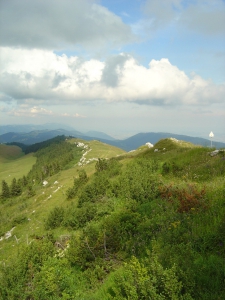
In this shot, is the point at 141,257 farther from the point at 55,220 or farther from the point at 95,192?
the point at 55,220

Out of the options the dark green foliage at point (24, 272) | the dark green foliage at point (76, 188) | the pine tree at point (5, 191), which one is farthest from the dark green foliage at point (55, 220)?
the pine tree at point (5, 191)

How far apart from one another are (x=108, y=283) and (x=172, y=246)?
8.99 feet

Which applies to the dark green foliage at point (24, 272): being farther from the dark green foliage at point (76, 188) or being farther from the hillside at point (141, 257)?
the dark green foliage at point (76, 188)

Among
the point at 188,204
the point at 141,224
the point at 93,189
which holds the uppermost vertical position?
the point at 188,204

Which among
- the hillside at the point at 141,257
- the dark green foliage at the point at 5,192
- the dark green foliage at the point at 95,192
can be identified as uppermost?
the hillside at the point at 141,257

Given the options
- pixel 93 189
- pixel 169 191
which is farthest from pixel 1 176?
pixel 169 191

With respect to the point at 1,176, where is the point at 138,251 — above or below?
above

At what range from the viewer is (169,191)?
14.4 meters

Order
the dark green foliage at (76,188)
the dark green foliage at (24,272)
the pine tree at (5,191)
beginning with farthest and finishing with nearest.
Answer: the pine tree at (5,191)
the dark green foliage at (76,188)
the dark green foliage at (24,272)

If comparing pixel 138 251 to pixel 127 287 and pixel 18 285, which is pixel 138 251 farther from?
pixel 18 285

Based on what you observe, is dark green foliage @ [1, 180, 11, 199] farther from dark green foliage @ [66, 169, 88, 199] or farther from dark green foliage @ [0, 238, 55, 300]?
dark green foliage @ [0, 238, 55, 300]

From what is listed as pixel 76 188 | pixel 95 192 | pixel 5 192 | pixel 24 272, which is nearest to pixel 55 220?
pixel 95 192

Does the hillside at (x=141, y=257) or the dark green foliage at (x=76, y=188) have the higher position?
the hillside at (x=141, y=257)

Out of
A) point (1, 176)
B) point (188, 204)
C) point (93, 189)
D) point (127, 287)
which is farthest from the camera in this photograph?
point (1, 176)
